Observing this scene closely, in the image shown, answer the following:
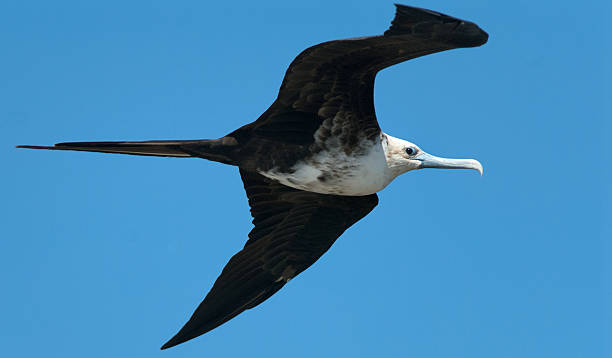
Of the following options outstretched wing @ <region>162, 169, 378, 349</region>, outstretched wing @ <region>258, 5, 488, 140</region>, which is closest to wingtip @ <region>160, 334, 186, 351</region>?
outstretched wing @ <region>162, 169, 378, 349</region>

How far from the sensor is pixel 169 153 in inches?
254

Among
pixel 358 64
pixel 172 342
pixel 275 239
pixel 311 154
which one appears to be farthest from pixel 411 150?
pixel 172 342

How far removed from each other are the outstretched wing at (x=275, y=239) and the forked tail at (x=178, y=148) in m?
0.71

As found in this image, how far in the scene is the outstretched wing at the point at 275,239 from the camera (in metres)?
6.94

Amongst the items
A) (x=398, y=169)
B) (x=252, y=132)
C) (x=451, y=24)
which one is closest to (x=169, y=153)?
(x=252, y=132)

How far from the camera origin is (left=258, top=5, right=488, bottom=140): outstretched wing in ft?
17.2

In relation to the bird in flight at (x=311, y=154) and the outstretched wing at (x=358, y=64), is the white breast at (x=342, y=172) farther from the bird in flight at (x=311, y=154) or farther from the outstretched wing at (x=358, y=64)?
the outstretched wing at (x=358, y=64)

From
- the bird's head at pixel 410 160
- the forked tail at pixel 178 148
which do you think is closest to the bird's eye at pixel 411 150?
the bird's head at pixel 410 160

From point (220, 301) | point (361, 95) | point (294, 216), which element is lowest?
point (220, 301)

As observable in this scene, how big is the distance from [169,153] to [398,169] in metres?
1.58

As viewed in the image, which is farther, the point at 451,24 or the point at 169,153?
the point at 169,153

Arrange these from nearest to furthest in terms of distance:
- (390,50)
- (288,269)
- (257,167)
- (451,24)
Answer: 1. (451,24)
2. (390,50)
3. (257,167)
4. (288,269)

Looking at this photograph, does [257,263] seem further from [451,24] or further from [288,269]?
[451,24]

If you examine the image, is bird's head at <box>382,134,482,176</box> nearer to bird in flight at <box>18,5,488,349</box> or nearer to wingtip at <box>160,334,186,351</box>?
bird in flight at <box>18,5,488,349</box>
